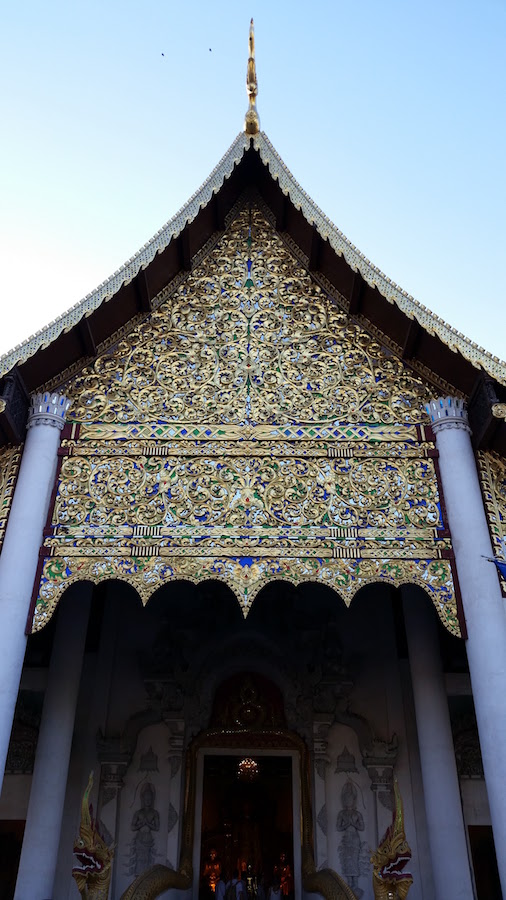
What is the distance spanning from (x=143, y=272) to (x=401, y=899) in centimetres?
454

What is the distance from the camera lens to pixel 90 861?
431 cm

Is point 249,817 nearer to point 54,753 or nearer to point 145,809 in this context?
point 145,809

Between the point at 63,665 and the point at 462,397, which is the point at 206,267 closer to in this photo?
the point at 462,397

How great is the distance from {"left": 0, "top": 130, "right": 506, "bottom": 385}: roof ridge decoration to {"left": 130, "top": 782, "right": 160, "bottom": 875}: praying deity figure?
385cm

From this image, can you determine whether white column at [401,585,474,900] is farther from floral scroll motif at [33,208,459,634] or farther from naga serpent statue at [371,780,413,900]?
floral scroll motif at [33,208,459,634]

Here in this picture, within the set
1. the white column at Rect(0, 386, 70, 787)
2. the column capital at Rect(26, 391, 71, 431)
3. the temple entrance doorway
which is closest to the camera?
the white column at Rect(0, 386, 70, 787)

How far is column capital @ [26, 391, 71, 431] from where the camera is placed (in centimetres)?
511

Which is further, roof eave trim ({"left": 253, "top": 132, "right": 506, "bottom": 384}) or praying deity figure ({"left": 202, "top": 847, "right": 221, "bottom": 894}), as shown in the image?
praying deity figure ({"left": 202, "top": 847, "right": 221, "bottom": 894})

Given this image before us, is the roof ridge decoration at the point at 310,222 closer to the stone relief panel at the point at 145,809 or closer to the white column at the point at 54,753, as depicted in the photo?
the white column at the point at 54,753

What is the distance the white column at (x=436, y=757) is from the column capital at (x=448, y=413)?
1.71 m

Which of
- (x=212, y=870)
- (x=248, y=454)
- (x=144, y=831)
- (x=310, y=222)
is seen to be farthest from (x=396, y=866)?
(x=310, y=222)

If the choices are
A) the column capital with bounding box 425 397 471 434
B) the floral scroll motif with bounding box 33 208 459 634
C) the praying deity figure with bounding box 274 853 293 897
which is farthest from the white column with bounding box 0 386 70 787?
the praying deity figure with bounding box 274 853 293 897

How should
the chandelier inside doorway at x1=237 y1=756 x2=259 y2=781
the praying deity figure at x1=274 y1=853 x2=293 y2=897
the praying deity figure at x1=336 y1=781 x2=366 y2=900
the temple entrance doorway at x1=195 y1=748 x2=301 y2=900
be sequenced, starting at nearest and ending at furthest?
the praying deity figure at x1=336 y1=781 x2=366 y2=900, the praying deity figure at x1=274 y1=853 x2=293 y2=897, the temple entrance doorway at x1=195 y1=748 x2=301 y2=900, the chandelier inside doorway at x1=237 y1=756 x2=259 y2=781

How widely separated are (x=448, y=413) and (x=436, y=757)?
8.43 ft
